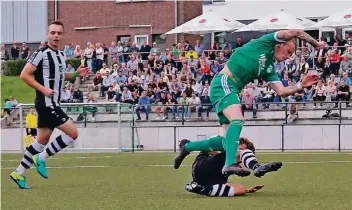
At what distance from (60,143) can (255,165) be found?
3.44 metres

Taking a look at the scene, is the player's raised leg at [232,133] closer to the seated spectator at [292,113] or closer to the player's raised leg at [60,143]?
the player's raised leg at [60,143]

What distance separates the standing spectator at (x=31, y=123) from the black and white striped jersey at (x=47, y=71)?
17.8 meters

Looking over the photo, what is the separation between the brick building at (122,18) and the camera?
166 ft

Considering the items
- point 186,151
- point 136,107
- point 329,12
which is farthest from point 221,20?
point 186,151

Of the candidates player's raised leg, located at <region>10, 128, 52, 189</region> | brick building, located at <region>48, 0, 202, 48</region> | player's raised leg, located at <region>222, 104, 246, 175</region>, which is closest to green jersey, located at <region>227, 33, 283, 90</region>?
player's raised leg, located at <region>222, 104, 246, 175</region>

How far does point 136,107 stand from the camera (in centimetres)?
3133

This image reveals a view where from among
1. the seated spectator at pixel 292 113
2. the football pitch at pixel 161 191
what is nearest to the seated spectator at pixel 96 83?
the seated spectator at pixel 292 113

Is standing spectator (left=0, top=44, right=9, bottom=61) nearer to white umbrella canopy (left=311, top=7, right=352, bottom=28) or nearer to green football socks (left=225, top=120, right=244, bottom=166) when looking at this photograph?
white umbrella canopy (left=311, top=7, right=352, bottom=28)

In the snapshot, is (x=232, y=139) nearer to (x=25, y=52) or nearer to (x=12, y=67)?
(x=25, y=52)

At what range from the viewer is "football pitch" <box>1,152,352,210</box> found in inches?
388

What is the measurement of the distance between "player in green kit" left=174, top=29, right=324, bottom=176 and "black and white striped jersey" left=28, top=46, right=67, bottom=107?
2.55 metres

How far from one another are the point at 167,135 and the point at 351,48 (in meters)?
8.54

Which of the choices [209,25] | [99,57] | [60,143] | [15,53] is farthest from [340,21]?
[60,143]

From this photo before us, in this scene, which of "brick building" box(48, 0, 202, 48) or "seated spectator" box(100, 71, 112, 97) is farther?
"brick building" box(48, 0, 202, 48)
